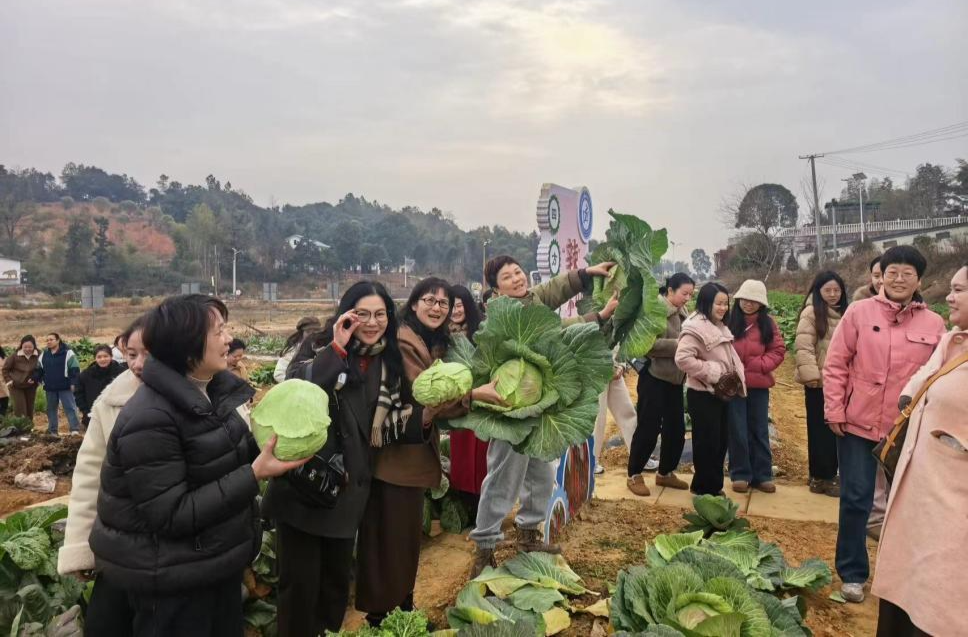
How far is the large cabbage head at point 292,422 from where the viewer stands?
6.89 ft

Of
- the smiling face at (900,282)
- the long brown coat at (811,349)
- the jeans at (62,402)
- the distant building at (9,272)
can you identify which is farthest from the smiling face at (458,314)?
the distant building at (9,272)

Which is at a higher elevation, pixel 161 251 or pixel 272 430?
pixel 161 251

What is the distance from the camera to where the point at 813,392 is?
525 centimetres

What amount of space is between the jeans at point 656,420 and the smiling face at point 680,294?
0.63 m

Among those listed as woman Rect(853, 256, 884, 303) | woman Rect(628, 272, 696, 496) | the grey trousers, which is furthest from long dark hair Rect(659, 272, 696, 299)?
the grey trousers

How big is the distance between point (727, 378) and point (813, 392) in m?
1.00

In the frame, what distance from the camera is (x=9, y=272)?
164 ft

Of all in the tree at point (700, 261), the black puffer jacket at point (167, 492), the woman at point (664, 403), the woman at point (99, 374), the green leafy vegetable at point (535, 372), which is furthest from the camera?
the tree at point (700, 261)

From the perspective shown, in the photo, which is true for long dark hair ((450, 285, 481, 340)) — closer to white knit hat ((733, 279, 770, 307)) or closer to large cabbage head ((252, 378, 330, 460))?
large cabbage head ((252, 378, 330, 460))

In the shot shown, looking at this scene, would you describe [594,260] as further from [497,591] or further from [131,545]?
[131,545]

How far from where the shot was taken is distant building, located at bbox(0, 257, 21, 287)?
161 ft

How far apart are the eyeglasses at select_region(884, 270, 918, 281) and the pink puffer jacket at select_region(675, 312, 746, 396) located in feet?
5.08

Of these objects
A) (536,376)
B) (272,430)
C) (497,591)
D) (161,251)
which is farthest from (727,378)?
(161,251)

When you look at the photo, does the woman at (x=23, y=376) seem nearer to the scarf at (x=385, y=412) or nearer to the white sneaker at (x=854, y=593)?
the scarf at (x=385, y=412)
